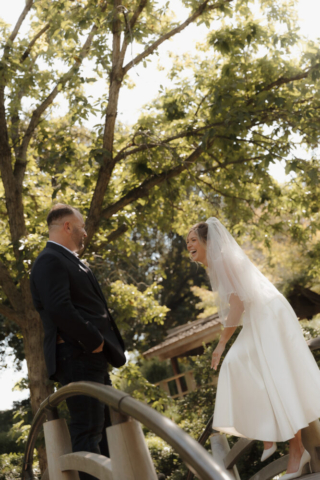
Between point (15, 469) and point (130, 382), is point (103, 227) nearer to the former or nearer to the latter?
point (130, 382)

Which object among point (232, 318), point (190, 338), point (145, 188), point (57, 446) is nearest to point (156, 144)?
point (145, 188)

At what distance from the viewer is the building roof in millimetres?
18578

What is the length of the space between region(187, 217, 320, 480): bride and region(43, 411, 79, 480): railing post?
117 centimetres

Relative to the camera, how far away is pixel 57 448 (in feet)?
9.64

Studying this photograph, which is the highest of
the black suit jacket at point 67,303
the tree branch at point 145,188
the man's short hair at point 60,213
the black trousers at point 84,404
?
the tree branch at point 145,188

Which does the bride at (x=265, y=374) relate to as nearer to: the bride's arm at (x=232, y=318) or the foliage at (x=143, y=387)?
the bride's arm at (x=232, y=318)

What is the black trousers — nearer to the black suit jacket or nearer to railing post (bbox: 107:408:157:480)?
the black suit jacket

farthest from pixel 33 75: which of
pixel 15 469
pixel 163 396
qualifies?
pixel 15 469

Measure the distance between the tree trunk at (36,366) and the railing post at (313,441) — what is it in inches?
181

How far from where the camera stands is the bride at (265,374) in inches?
133

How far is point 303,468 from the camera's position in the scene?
329cm

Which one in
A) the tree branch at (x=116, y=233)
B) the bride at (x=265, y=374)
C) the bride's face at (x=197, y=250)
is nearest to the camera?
the bride at (x=265, y=374)

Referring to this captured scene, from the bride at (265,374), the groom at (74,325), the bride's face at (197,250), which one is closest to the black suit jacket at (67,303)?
the groom at (74,325)

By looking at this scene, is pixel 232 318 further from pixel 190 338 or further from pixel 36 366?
pixel 190 338
